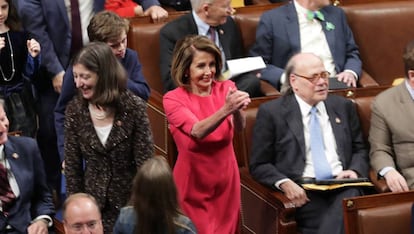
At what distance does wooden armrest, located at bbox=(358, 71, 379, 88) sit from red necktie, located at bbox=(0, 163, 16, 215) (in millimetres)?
1881

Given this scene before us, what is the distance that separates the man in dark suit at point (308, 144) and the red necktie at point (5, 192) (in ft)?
3.16

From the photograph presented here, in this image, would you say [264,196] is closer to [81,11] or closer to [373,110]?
[373,110]

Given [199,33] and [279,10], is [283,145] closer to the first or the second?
[199,33]

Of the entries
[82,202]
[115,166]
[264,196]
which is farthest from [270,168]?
[82,202]

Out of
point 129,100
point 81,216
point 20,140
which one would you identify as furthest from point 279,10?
point 81,216

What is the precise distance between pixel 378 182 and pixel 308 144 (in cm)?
31

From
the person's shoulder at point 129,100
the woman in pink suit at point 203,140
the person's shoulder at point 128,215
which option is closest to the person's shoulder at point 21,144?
Result: the person's shoulder at point 129,100

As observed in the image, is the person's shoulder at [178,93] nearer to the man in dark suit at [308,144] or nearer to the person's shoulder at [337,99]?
the man in dark suit at [308,144]

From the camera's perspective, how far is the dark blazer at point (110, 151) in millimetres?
3434

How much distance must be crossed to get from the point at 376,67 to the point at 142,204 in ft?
7.73

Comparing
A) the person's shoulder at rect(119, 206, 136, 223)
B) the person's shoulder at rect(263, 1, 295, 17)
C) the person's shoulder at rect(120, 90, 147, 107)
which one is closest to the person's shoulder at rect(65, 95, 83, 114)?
the person's shoulder at rect(120, 90, 147, 107)

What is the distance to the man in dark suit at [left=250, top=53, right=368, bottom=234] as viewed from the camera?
391 centimetres

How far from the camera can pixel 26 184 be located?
354cm

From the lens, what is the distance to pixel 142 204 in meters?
2.92
